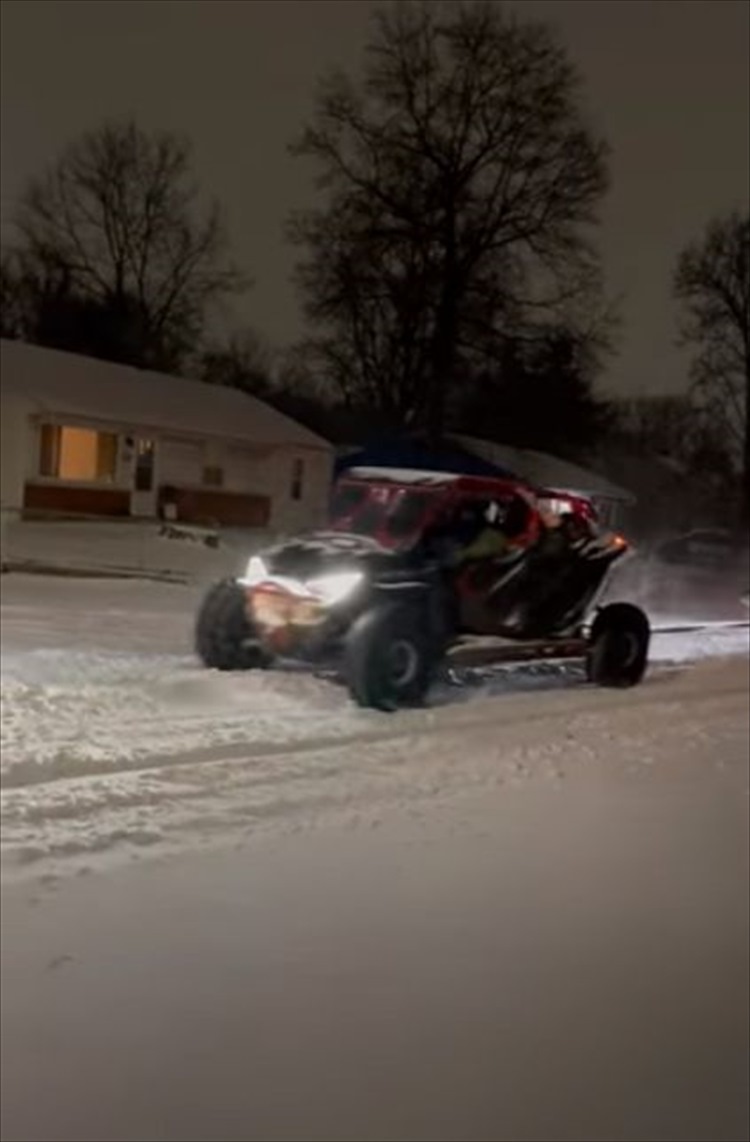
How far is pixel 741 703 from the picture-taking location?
13.0 meters

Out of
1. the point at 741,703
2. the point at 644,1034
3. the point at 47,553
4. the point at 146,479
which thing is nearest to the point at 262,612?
the point at 741,703

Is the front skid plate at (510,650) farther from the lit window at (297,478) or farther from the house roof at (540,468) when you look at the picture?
the house roof at (540,468)

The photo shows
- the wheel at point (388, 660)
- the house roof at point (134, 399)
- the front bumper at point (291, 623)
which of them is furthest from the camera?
the house roof at point (134, 399)

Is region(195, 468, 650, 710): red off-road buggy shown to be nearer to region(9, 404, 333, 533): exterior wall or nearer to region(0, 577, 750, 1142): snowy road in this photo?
region(0, 577, 750, 1142): snowy road

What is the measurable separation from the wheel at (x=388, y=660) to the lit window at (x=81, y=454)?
25.8 meters

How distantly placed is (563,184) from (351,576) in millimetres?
40509

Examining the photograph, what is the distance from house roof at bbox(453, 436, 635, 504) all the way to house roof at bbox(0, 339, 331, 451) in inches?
441

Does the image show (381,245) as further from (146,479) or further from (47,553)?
(47,553)

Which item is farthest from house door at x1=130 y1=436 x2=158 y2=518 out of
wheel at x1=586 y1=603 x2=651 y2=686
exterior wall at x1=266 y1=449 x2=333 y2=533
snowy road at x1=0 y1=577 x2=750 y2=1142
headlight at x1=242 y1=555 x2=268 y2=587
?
snowy road at x1=0 y1=577 x2=750 y2=1142

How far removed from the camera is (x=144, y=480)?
38.0m

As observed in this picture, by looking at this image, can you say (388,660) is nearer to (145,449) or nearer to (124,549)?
(124,549)

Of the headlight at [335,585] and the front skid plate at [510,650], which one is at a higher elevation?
the headlight at [335,585]

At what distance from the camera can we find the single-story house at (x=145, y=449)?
114 ft

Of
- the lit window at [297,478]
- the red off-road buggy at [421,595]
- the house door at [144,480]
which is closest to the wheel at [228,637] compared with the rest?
the red off-road buggy at [421,595]
